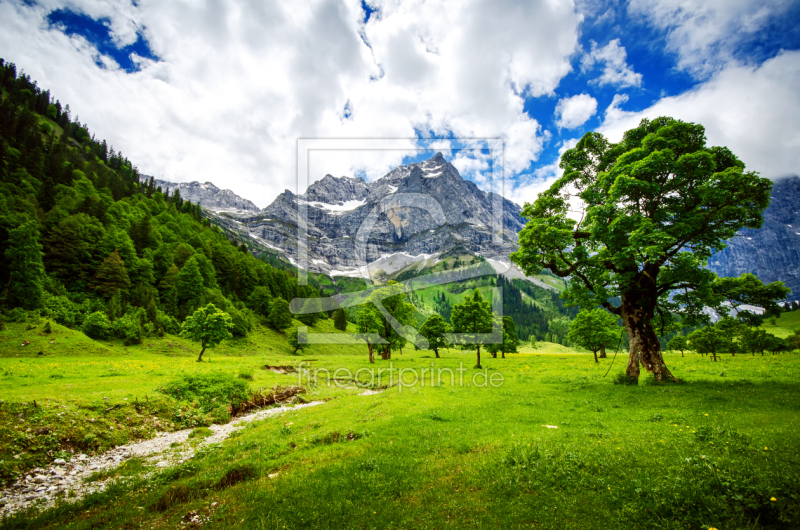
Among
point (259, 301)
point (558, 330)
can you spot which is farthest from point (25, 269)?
point (558, 330)

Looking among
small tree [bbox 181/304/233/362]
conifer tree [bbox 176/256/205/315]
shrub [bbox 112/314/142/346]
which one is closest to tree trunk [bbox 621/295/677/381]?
small tree [bbox 181/304/233/362]

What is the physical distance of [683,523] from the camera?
16.1 feet

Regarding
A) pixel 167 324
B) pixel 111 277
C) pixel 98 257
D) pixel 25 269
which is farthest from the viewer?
pixel 98 257

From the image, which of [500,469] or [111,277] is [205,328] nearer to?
[111,277]

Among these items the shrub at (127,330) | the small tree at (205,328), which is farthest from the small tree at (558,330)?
the shrub at (127,330)

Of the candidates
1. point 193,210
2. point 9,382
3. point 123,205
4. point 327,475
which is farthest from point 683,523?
point 193,210

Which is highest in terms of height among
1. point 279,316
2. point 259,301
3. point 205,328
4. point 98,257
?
point 98,257

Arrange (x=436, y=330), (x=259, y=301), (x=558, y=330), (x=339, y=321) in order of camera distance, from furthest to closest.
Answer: (x=558, y=330)
(x=339, y=321)
(x=259, y=301)
(x=436, y=330)

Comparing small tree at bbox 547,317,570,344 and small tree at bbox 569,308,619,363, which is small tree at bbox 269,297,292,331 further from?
small tree at bbox 547,317,570,344

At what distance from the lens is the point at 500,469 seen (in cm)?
788

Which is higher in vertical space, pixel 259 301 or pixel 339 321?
pixel 259 301

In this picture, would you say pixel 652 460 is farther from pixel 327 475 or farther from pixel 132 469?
pixel 132 469

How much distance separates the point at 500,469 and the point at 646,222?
14.7 metres

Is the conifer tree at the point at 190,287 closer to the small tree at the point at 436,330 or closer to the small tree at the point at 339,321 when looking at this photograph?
the small tree at the point at 339,321
